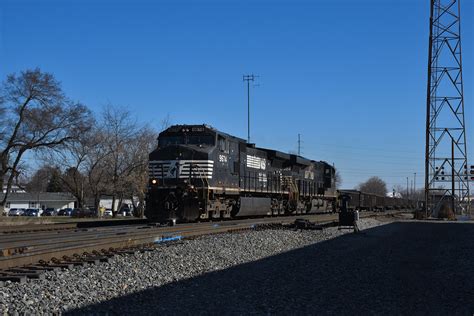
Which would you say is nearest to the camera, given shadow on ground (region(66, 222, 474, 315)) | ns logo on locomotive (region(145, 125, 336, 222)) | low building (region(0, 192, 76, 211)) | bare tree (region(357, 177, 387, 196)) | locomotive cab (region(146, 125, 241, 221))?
shadow on ground (region(66, 222, 474, 315))

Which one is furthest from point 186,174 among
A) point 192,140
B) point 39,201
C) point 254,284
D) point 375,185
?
point 375,185

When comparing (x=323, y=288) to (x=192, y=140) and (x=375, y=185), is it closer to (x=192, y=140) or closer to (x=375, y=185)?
(x=192, y=140)

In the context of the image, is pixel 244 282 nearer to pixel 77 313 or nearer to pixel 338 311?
pixel 338 311

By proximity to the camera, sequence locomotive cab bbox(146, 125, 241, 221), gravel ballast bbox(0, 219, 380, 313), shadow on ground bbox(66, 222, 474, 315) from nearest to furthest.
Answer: gravel ballast bbox(0, 219, 380, 313) < shadow on ground bbox(66, 222, 474, 315) < locomotive cab bbox(146, 125, 241, 221)

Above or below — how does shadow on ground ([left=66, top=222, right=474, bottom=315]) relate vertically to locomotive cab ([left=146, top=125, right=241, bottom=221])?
below

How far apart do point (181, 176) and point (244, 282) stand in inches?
505

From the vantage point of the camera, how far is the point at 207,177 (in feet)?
69.6

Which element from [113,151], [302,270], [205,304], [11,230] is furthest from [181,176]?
[113,151]

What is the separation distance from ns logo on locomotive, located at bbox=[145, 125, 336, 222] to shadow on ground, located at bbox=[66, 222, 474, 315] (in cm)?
896

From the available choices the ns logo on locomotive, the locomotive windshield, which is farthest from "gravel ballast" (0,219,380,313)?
the locomotive windshield

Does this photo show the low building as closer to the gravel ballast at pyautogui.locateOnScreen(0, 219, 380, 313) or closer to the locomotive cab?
the locomotive cab

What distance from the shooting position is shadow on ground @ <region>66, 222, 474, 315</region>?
267 inches

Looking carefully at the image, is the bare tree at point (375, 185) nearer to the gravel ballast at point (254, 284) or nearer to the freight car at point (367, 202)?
the freight car at point (367, 202)

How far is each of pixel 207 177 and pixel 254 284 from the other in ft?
42.2
